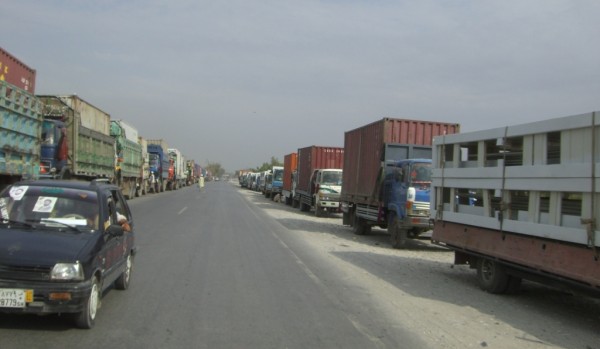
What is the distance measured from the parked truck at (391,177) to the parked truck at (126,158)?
15880 mm

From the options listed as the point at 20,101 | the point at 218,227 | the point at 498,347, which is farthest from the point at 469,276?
the point at 20,101

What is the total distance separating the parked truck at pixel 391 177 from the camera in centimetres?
1378

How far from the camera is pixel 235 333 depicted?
5.63 metres

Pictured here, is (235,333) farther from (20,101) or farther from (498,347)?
(20,101)

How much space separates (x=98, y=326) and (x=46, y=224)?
1.25 m

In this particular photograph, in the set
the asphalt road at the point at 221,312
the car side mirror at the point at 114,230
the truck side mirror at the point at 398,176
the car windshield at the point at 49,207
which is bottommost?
the asphalt road at the point at 221,312

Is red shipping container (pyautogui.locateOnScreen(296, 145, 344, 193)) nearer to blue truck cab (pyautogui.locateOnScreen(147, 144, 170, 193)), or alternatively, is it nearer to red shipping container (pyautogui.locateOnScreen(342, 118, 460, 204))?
red shipping container (pyautogui.locateOnScreen(342, 118, 460, 204))

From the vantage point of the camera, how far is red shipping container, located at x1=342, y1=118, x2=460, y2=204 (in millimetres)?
15914

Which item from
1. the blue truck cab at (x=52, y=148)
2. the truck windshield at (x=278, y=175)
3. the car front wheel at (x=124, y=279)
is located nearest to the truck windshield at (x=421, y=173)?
the car front wheel at (x=124, y=279)

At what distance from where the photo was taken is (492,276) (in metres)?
8.59

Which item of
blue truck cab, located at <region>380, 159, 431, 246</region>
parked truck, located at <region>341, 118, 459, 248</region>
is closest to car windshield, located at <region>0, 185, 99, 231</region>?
blue truck cab, located at <region>380, 159, 431, 246</region>

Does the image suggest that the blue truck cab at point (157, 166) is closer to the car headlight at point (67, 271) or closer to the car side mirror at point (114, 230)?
the car side mirror at point (114, 230)

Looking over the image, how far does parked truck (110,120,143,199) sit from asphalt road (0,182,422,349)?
795 inches

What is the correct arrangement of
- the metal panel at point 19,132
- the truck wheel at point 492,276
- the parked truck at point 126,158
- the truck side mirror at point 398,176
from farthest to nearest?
the parked truck at point 126,158 < the truck side mirror at point 398,176 < the metal panel at point 19,132 < the truck wheel at point 492,276
